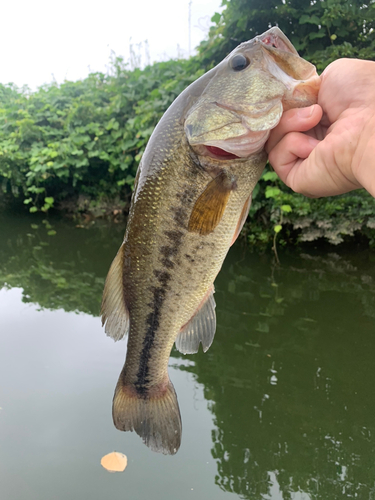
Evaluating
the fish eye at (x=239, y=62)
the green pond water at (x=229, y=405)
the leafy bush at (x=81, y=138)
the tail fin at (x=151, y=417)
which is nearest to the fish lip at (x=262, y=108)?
the fish eye at (x=239, y=62)

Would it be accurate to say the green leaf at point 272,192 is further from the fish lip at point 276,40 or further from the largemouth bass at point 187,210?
the fish lip at point 276,40

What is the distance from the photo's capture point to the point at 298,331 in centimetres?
363

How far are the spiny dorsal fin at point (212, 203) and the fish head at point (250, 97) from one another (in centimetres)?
9

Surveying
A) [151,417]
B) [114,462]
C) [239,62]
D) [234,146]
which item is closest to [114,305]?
[151,417]

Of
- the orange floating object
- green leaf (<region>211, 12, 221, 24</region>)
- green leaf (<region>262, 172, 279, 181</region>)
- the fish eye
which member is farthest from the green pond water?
green leaf (<region>211, 12, 221, 24</region>)

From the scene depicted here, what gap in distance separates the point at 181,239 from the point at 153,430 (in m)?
0.87

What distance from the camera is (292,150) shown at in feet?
4.44

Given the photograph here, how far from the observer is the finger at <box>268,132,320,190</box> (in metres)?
1.33

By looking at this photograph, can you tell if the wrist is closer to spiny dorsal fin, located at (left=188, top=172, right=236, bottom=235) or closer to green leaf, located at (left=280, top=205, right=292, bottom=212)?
spiny dorsal fin, located at (left=188, top=172, right=236, bottom=235)

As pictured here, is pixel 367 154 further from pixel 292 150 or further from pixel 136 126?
pixel 136 126

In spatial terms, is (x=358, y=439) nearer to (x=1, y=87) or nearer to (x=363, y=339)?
(x=363, y=339)

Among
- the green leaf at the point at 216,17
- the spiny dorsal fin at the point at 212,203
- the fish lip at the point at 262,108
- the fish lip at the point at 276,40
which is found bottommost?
the spiny dorsal fin at the point at 212,203

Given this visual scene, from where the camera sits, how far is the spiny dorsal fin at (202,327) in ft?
5.21

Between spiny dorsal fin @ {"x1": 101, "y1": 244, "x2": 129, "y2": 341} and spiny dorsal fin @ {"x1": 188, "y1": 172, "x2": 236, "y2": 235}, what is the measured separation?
40 cm
